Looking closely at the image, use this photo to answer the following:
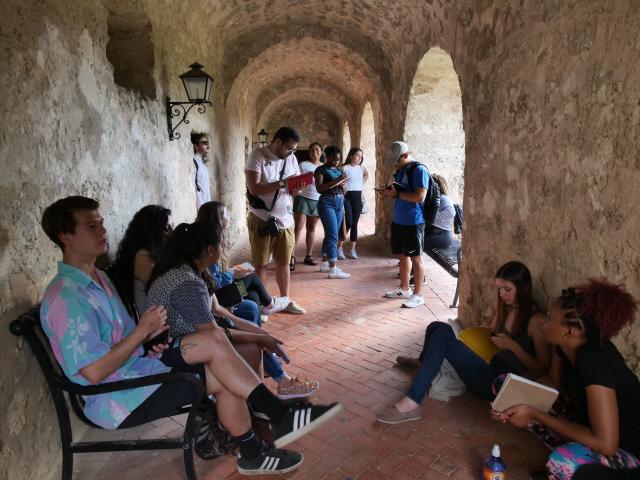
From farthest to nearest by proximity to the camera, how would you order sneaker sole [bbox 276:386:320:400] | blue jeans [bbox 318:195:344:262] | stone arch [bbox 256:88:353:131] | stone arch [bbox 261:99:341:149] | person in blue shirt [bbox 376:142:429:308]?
stone arch [bbox 261:99:341:149] < stone arch [bbox 256:88:353:131] < blue jeans [bbox 318:195:344:262] < person in blue shirt [bbox 376:142:429:308] < sneaker sole [bbox 276:386:320:400]

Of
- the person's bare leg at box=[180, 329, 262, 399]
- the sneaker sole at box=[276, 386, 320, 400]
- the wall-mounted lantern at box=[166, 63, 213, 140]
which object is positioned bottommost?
the sneaker sole at box=[276, 386, 320, 400]

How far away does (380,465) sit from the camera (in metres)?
2.32

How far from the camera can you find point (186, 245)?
92.6 inches

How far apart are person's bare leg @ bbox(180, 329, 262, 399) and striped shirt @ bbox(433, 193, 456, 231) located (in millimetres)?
3192

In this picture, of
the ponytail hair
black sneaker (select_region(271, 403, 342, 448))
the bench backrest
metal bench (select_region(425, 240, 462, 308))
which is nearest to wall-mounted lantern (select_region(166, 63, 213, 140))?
the ponytail hair

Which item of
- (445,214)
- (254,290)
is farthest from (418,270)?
(254,290)

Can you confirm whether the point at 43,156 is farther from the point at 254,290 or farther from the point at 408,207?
the point at 408,207

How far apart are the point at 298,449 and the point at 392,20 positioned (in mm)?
5567

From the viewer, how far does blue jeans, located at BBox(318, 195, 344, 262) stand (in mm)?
6090

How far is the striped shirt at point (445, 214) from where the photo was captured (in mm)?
4750

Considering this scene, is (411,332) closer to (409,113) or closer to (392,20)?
(409,113)

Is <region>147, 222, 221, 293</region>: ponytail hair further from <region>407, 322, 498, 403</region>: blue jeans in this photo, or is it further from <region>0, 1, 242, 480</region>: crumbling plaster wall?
<region>407, 322, 498, 403</region>: blue jeans

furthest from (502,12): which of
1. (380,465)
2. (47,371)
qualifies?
(47,371)

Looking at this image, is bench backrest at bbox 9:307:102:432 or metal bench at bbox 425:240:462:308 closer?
bench backrest at bbox 9:307:102:432
